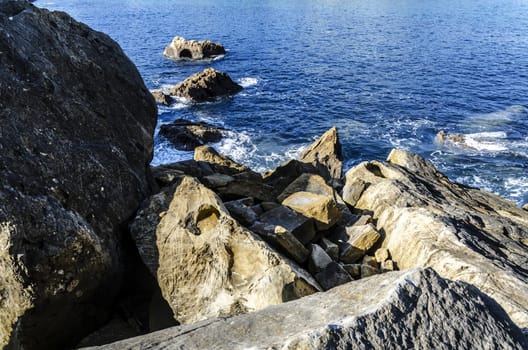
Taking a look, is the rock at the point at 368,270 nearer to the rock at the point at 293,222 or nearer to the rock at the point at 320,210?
the rock at the point at 293,222

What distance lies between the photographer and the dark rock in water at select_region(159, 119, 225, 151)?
36938 mm

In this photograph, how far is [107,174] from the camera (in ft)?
32.5

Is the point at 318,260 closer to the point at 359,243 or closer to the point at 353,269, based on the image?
the point at 353,269

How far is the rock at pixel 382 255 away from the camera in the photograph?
1099 centimetres

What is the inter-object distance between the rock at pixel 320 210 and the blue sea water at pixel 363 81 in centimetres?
2162

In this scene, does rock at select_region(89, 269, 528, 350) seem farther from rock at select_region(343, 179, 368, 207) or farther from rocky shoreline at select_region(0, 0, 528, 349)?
rock at select_region(343, 179, 368, 207)

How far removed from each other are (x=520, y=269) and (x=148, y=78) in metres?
55.0

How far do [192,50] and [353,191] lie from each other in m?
60.2

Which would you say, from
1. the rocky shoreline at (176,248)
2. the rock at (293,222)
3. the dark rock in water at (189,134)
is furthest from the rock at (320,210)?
the dark rock in water at (189,134)

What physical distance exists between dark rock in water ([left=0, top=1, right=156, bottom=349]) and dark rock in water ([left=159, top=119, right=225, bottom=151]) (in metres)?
24.0

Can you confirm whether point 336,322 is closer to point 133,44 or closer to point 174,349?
point 174,349

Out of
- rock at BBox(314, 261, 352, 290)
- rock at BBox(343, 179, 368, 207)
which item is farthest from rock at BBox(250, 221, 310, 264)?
rock at BBox(343, 179, 368, 207)

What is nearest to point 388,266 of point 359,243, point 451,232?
point 359,243

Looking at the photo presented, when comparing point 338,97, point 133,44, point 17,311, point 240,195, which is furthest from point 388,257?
point 133,44
